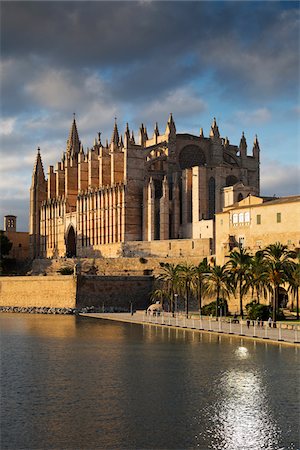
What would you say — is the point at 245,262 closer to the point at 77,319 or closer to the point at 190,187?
the point at 77,319

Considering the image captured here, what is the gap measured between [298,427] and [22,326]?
31.0 meters

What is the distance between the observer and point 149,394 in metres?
22.3

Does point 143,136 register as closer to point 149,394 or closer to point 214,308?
point 214,308

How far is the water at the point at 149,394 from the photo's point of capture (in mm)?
17203

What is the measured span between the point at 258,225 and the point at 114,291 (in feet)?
48.9

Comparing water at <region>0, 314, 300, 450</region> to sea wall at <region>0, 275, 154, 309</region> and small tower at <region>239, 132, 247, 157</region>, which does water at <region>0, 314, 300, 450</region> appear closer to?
sea wall at <region>0, 275, 154, 309</region>

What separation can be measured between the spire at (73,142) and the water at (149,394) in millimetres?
64223

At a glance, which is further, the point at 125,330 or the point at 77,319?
the point at 77,319

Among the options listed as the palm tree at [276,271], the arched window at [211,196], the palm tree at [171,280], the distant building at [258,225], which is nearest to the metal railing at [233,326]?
the palm tree at [276,271]

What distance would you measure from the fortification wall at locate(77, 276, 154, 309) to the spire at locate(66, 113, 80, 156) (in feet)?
140

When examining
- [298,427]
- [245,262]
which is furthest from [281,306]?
[298,427]

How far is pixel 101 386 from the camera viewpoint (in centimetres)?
2372

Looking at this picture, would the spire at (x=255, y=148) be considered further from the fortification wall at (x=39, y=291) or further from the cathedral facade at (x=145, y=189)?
the fortification wall at (x=39, y=291)

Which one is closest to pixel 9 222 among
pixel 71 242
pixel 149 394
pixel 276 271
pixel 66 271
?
pixel 71 242
